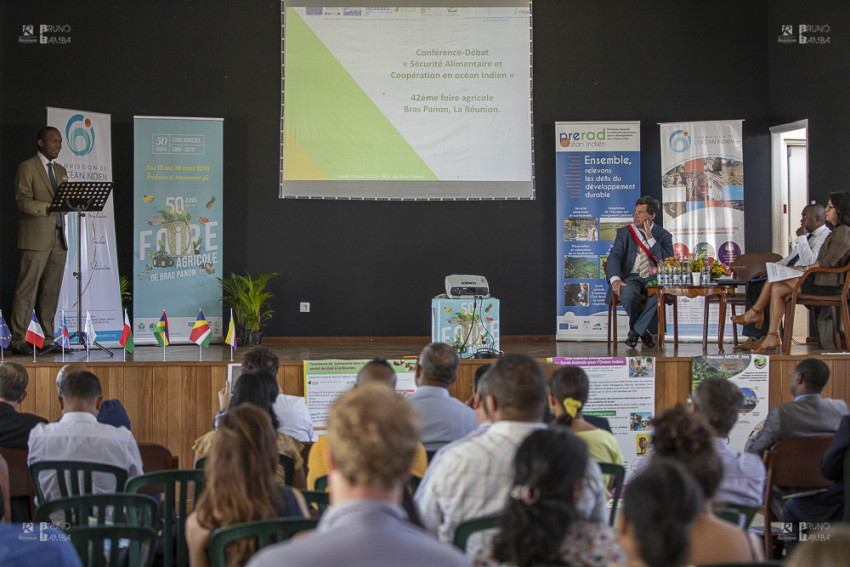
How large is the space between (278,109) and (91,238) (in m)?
2.49

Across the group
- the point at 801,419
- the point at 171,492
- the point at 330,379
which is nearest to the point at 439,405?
the point at 171,492

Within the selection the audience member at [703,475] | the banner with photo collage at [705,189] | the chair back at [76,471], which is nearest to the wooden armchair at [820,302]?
the banner with photo collage at [705,189]

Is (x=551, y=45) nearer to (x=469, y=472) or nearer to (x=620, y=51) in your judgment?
(x=620, y=51)

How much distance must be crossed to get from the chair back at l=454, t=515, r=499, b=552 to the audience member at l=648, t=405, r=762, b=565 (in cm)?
48

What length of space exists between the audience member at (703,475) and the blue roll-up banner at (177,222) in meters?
7.06

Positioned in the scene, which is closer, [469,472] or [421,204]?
[469,472]

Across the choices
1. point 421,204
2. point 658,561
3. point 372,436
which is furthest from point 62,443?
point 421,204

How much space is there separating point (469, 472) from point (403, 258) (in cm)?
698

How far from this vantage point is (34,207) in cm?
692

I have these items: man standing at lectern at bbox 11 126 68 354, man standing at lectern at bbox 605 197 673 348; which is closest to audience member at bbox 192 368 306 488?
man standing at lectern at bbox 11 126 68 354

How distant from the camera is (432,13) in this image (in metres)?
9.02

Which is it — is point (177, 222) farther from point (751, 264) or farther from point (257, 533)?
point (257, 533)

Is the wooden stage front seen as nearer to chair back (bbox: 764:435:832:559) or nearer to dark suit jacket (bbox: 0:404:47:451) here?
chair back (bbox: 764:435:832:559)

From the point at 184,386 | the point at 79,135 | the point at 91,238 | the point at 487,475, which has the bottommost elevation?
the point at 184,386
